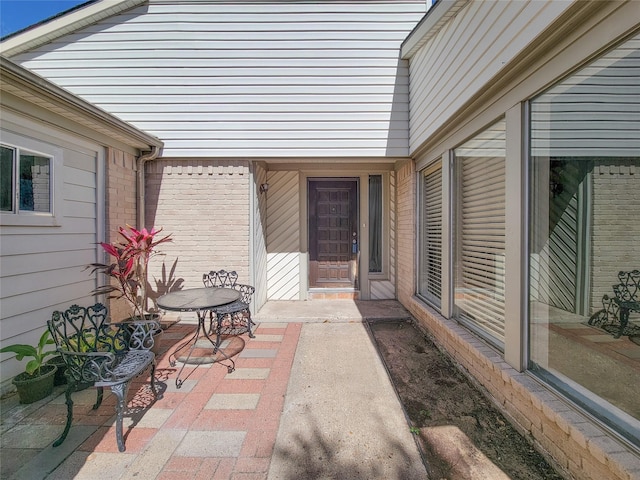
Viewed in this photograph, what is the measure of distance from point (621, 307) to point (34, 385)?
4.48m

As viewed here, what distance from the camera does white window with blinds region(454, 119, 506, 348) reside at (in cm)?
251

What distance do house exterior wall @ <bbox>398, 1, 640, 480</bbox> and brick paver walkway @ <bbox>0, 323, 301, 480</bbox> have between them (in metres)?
1.75

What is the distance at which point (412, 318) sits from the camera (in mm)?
4441

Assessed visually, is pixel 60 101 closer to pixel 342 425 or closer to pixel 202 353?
pixel 202 353

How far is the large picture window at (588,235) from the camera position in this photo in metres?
1.74

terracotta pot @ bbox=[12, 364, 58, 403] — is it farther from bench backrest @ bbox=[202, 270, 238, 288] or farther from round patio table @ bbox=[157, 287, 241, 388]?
bench backrest @ bbox=[202, 270, 238, 288]

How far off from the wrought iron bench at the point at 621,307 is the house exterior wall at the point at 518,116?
277 millimetres

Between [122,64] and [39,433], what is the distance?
4.63 metres

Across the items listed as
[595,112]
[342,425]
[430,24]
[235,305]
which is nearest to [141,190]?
[235,305]

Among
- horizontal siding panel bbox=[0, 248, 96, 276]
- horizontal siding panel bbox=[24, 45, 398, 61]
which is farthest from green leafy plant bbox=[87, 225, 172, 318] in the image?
horizontal siding panel bbox=[24, 45, 398, 61]

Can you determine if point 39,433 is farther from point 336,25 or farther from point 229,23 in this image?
point 336,25

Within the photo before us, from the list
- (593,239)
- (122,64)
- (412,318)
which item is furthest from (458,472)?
(122,64)

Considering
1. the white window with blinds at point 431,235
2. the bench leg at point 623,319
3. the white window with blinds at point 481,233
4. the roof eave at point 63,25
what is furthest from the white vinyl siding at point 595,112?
the roof eave at point 63,25

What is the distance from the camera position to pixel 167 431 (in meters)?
2.07
